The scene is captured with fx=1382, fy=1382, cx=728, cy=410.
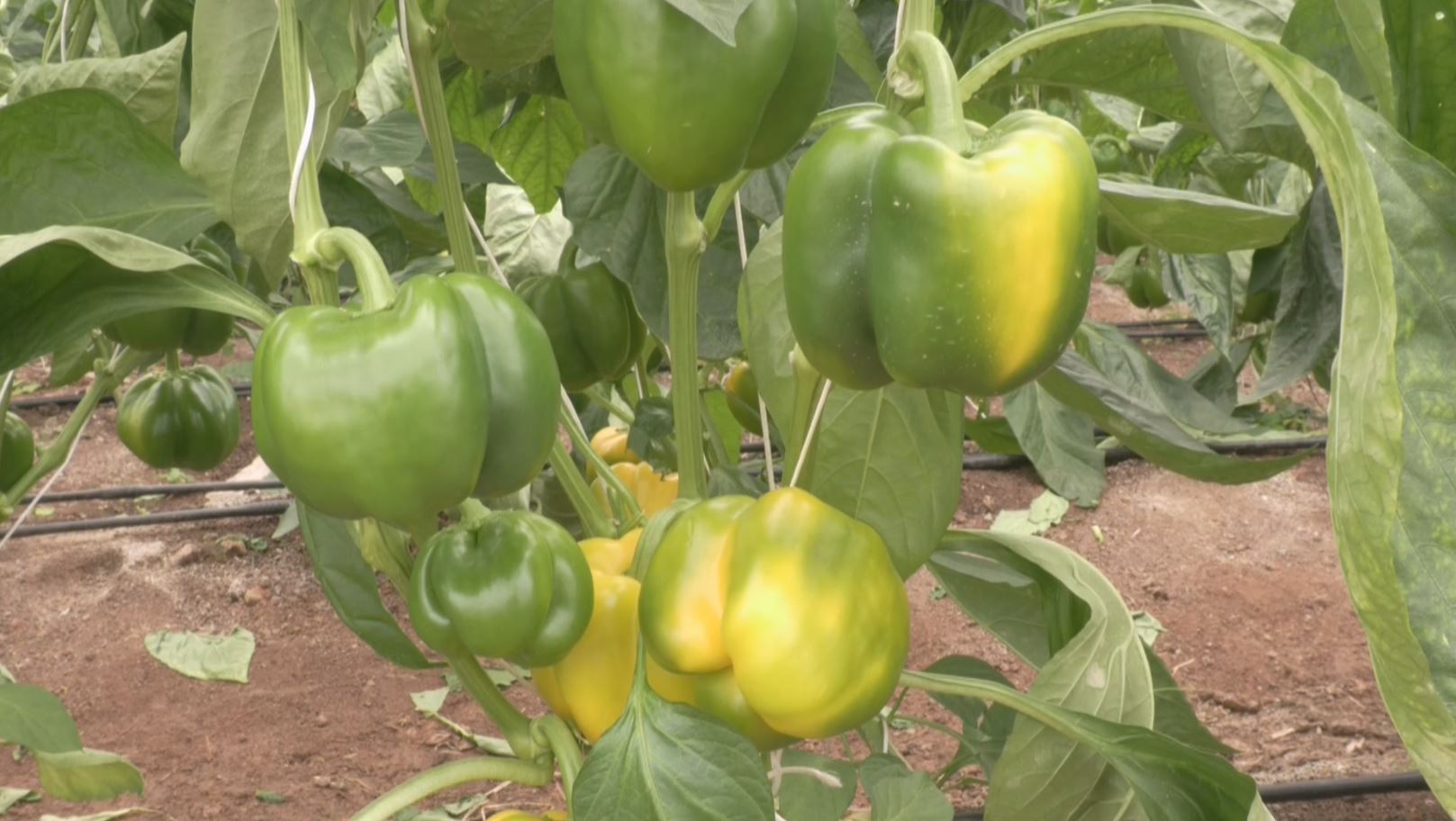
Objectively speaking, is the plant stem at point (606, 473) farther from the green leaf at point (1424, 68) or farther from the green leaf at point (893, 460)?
the green leaf at point (1424, 68)

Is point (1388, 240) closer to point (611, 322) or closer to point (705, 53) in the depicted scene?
point (705, 53)

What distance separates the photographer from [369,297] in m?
0.55

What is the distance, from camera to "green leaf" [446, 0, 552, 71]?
76 cm

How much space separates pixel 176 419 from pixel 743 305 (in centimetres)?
114

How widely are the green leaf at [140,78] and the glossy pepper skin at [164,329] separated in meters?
0.30

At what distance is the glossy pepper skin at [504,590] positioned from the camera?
63cm

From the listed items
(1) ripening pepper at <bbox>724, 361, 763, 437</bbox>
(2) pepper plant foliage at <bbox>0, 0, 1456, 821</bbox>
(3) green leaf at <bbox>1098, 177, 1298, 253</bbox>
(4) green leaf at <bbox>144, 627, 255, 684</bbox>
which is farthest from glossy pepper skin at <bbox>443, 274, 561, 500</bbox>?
(4) green leaf at <bbox>144, 627, 255, 684</bbox>

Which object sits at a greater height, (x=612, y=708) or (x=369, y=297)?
(x=369, y=297)

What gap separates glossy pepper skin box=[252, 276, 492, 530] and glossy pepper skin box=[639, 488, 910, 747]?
0.16 m

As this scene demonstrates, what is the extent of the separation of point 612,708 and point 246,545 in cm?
196

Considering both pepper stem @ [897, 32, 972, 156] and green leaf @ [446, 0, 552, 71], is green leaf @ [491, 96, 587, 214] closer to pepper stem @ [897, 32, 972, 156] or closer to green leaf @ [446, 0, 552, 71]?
green leaf @ [446, 0, 552, 71]

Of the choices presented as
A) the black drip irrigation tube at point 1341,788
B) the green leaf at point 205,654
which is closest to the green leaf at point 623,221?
the black drip irrigation tube at point 1341,788

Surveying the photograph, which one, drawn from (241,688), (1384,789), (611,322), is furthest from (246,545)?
(1384,789)

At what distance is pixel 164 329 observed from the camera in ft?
3.95
